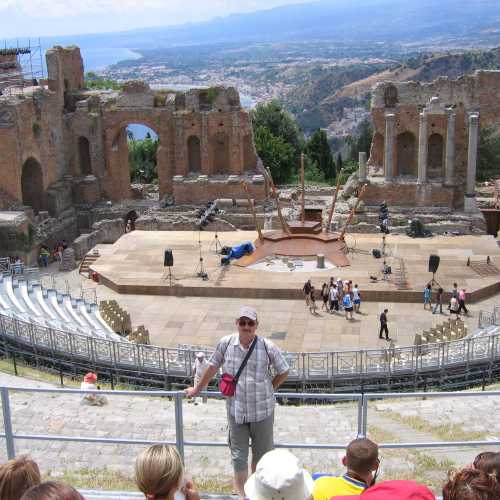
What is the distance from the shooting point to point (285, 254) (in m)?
32.3

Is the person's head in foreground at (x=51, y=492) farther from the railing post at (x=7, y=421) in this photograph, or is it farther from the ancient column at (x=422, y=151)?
the ancient column at (x=422, y=151)

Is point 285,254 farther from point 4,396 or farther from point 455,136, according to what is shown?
point 4,396

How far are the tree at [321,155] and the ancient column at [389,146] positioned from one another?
75.8 feet

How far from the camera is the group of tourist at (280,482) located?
17.8 feet

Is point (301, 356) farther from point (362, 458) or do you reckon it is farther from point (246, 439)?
point (362, 458)

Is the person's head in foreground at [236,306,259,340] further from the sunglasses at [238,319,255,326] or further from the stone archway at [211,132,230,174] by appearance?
the stone archway at [211,132,230,174]

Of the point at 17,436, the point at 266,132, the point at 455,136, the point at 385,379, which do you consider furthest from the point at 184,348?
the point at 266,132

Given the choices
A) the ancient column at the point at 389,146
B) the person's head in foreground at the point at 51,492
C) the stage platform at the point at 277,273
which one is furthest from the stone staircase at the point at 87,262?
the person's head in foreground at the point at 51,492

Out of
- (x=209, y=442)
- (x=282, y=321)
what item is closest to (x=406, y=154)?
(x=282, y=321)

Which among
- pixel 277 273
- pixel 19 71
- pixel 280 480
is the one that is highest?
pixel 19 71

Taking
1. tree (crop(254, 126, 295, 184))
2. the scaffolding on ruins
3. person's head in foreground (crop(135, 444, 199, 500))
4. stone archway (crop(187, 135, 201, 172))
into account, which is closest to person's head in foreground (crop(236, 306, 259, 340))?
person's head in foreground (crop(135, 444, 199, 500))

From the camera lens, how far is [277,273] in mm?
30406

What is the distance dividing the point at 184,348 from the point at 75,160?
27.5m

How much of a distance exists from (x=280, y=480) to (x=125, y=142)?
4130 cm
